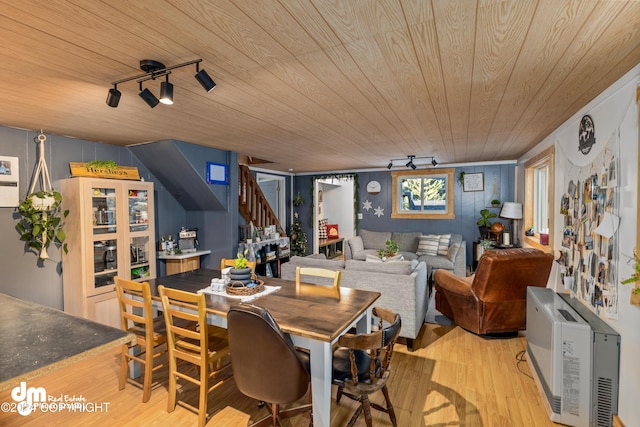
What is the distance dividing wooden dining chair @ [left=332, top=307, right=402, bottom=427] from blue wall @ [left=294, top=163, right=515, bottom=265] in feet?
16.8

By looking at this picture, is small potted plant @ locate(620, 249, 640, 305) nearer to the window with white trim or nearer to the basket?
the basket

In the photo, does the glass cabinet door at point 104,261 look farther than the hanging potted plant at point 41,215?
Yes

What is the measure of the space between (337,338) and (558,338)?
60.5 inches

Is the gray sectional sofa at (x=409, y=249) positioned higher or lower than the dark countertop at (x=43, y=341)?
lower

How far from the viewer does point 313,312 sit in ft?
6.88

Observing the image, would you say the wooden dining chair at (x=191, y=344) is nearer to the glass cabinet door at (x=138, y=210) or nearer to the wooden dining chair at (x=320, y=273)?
the wooden dining chair at (x=320, y=273)

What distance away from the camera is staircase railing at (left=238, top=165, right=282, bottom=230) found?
17.8ft

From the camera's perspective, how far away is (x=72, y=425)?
2.24 metres

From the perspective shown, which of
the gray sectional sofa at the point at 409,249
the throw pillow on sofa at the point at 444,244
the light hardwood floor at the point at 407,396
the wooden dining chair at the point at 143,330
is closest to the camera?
the light hardwood floor at the point at 407,396

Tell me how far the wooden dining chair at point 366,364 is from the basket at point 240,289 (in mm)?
789

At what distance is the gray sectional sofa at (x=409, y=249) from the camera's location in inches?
231

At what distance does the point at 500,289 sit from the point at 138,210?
4.39 metres

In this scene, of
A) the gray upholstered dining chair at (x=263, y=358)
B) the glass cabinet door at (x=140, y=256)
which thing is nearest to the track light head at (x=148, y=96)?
the gray upholstered dining chair at (x=263, y=358)

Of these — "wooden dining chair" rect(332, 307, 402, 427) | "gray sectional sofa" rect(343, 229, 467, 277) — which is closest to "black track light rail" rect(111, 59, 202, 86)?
"wooden dining chair" rect(332, 307, 402, 427)
